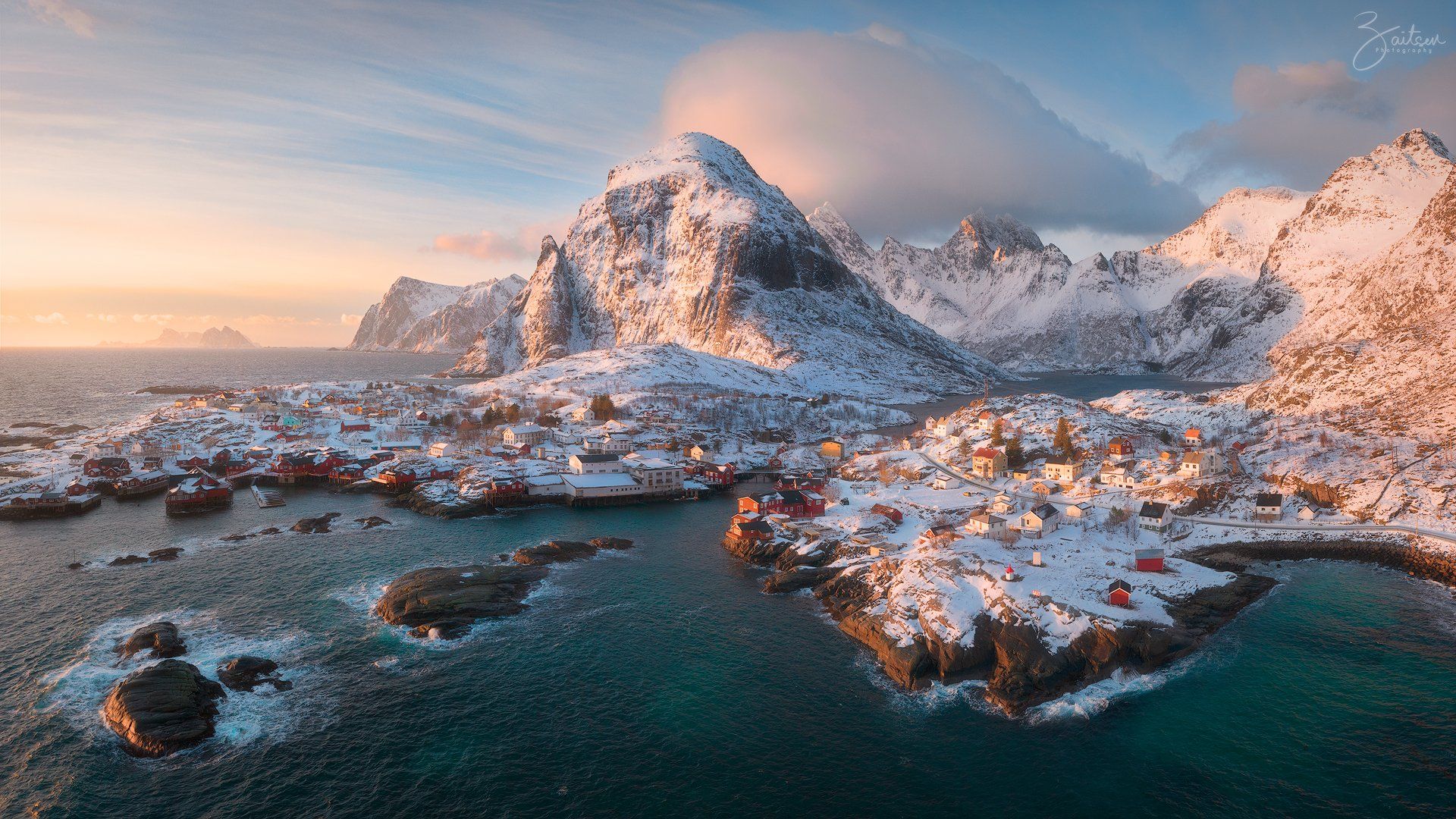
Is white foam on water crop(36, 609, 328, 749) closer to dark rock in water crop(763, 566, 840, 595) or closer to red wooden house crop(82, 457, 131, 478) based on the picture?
dark rock in water crop(763, 566, 840, 595)

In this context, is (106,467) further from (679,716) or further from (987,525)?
(987,525)

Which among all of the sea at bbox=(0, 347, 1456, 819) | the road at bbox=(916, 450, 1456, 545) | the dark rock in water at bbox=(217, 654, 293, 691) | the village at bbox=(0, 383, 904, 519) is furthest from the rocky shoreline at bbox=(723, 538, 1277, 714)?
the village at bbox=(0, 383, 904, 519)

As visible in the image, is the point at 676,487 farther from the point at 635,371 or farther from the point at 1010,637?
the point at 635,371

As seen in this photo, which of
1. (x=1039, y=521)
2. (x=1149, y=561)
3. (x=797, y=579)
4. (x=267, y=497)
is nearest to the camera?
(x=1149, y=561)

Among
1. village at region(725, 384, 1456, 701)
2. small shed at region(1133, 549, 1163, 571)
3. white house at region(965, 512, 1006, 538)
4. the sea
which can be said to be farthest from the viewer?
white house at region(965, 512, 1006, 538)

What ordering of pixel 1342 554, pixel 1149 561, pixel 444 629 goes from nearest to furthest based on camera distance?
1. pixel 444 629
2. pixel 1149 561
3. pixel 1342 554

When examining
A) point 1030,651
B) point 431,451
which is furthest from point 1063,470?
point 431,451
